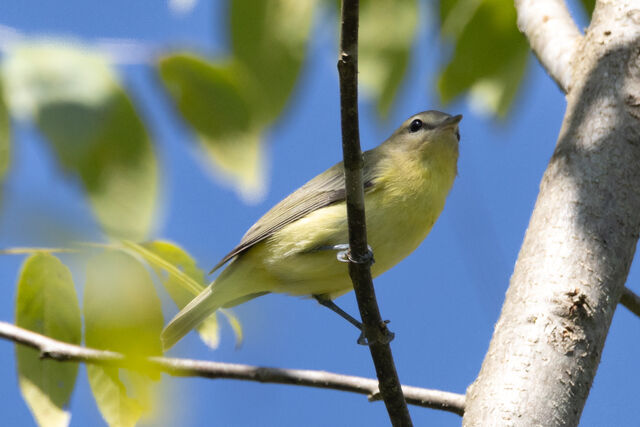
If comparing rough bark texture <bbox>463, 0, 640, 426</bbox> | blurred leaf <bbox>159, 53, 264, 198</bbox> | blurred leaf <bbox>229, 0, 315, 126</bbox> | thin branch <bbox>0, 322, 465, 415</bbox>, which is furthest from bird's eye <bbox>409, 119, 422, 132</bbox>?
blurred leaf <bbox>159, 53, 264, 198</bbox>

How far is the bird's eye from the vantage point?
18.7 feet

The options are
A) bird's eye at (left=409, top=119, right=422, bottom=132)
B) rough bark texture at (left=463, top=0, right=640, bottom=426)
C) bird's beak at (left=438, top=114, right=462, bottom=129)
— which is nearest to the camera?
rough bark texture at (left=463, top=0, right=640, bottom=426)

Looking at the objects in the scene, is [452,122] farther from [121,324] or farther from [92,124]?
[92,124]

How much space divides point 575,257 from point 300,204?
224 centimetres

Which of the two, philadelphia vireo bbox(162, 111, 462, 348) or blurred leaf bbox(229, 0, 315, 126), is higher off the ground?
philadelphia vireo bbox(162, 111, 462, 348)

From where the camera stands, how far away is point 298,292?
4934 millimetres

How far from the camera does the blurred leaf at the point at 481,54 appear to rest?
392 cm

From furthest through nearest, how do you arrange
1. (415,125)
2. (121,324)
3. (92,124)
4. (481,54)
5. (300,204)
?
1. (415,125)
2. (300,204)
3. (481,54)
4. (121,324)
5. (92,124)

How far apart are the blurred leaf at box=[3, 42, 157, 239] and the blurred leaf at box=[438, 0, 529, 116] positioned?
7.37ft

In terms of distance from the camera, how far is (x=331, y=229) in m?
4.56

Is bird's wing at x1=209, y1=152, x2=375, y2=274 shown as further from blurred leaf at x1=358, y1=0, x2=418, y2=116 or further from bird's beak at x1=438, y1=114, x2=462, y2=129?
blurred leaf at x1=358, y1=0, x2=418, y2=116

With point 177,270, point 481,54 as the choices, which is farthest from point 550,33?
point 177,270

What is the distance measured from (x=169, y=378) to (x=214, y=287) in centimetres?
170

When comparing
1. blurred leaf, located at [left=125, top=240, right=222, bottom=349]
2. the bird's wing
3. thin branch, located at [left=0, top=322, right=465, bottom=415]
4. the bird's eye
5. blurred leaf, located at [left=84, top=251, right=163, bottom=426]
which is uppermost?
the bird's eye
